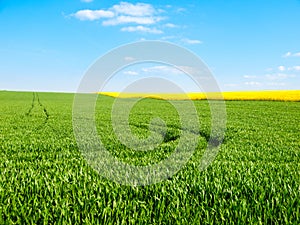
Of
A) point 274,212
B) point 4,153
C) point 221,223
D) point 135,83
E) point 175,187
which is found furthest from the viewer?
point 4,153

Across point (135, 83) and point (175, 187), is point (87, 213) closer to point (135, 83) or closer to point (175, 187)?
point (175, 187)

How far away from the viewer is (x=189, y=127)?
1647 cm

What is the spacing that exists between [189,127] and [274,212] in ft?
39.6

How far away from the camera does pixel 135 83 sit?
22.0 ft

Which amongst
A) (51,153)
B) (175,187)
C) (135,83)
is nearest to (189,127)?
(51,153)

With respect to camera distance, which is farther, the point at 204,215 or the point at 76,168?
the point at 76,168

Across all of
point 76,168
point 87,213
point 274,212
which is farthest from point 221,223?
point 76,168

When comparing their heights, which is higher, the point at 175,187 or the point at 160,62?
the point at 160,62

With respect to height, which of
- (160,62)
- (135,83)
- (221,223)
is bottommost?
(221,223)

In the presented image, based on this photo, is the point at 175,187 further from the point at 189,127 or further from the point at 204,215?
the point at 189,127

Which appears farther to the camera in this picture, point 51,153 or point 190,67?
point 51,153

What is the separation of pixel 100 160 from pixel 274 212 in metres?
4.34

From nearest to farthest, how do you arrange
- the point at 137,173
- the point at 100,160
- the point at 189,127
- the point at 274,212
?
the point at 274,212, the point at 137,173, the point at 100,160, the point at 189,127

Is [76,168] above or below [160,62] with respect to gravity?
below
